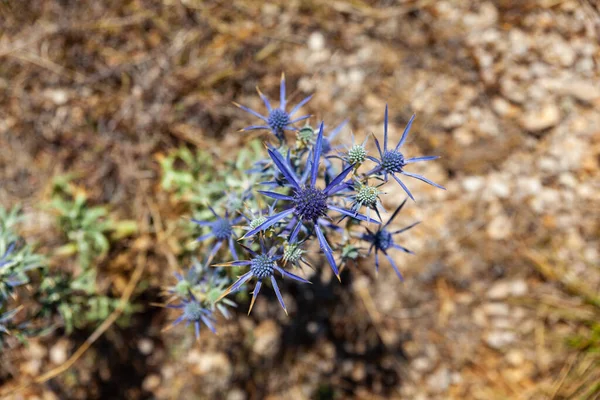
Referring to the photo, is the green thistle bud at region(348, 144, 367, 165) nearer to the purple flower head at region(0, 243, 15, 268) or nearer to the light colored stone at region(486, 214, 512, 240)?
the purple flower head at region(0, 243, 15, 268)

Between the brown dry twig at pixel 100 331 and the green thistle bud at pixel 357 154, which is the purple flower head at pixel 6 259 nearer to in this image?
the brown dry twig at pixel 100 331

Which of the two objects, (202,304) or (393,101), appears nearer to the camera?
(202,304)

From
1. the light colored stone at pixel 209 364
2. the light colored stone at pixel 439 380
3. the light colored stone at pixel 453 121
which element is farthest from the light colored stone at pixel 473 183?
the light colored stone at pixel 209 364

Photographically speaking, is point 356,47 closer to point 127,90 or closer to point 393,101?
point 393,101

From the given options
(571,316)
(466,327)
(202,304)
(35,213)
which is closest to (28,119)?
(35,213)

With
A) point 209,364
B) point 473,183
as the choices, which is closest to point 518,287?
point 473,183
